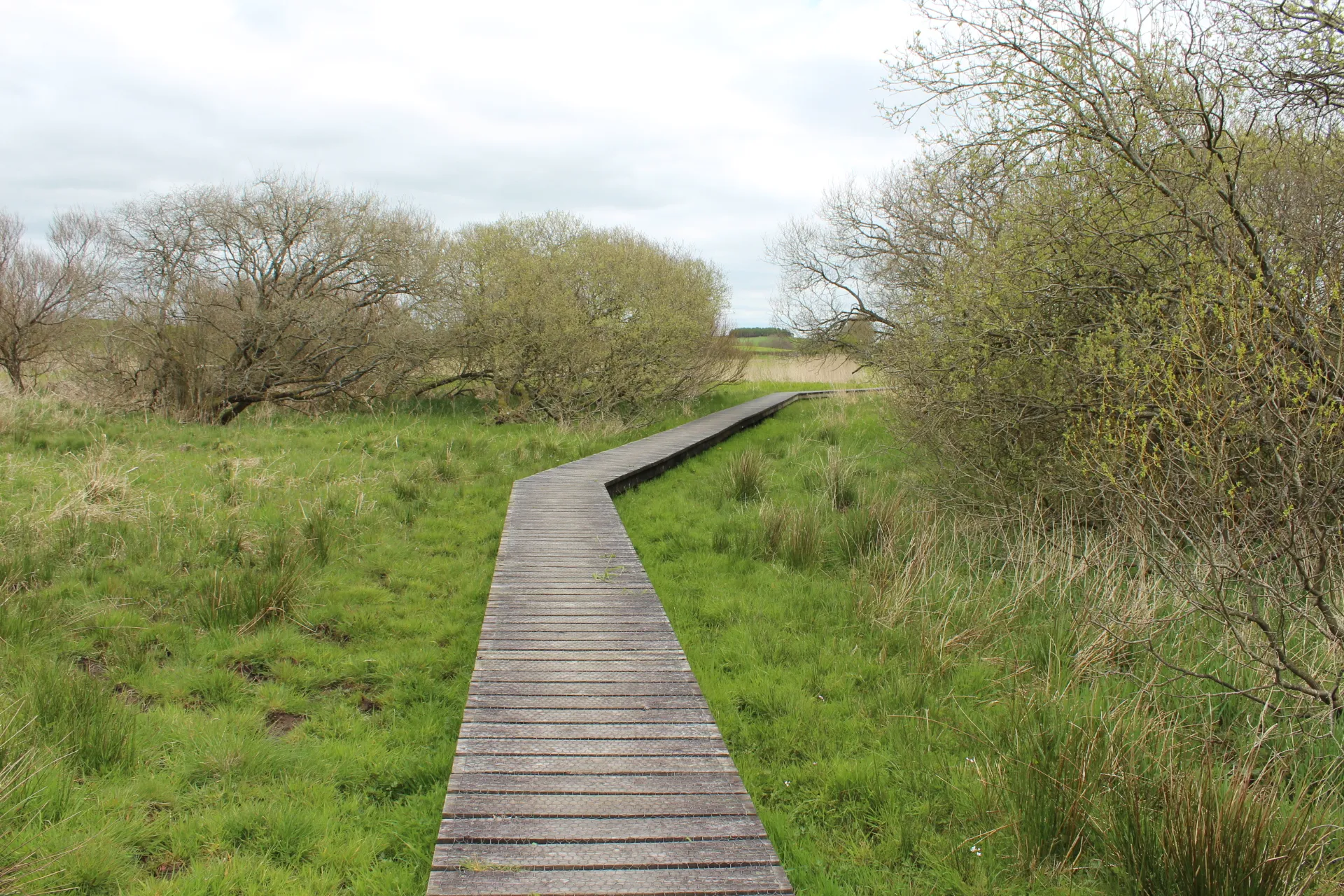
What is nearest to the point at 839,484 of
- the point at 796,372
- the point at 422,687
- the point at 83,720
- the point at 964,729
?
the point at 964,729

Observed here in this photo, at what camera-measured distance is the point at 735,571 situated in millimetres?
6270

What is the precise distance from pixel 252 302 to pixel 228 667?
11.6 metres

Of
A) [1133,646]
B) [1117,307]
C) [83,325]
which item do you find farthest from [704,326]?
[1133,646]

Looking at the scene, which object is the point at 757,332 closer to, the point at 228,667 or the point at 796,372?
the point at 796,372

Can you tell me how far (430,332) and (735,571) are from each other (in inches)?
427

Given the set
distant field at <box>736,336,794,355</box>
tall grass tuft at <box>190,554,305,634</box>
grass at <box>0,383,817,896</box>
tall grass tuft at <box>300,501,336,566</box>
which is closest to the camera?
grass at <box>0,383,817,896</box>

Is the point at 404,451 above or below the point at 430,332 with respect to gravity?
below

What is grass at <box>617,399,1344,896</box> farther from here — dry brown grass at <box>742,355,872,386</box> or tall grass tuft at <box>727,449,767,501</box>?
dry brown grass at <box>742,355,872,386</box>

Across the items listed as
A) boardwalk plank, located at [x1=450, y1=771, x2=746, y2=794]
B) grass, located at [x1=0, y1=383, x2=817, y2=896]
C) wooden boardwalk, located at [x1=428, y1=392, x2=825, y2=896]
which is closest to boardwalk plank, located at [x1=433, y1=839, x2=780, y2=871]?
wooden boardwalk, located at [x1=428, y1=392, x2=825, y2=896]

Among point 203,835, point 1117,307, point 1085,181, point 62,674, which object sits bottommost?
point 203,835

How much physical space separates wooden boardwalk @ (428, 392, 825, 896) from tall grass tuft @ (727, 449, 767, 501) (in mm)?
3677

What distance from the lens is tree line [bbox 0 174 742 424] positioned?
44.1 ft

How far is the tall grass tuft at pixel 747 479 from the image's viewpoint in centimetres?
898

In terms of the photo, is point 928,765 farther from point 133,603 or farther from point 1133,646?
point 133,603
